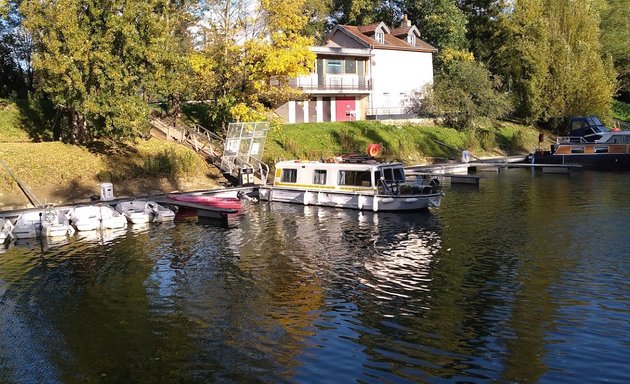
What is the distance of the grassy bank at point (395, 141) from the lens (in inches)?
1986

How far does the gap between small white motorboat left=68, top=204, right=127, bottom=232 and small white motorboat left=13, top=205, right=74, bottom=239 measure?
0.50m

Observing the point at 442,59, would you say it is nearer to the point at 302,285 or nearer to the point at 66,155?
the point at 66,155

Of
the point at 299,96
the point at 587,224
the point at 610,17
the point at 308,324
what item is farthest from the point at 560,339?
the point at 610,17

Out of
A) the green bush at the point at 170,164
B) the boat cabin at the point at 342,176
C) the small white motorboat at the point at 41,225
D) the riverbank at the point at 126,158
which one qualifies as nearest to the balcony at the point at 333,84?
the riverbank at the point at 126,158

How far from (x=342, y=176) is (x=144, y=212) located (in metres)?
11.3

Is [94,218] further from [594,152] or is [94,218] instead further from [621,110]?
[621,110]

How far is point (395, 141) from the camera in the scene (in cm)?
5706

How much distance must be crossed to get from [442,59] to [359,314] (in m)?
59.8

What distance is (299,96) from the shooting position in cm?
4647

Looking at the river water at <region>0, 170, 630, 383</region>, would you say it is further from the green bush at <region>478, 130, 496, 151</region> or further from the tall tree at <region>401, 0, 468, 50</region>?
the tall tree at <region>401, 0, 468, 50</region>

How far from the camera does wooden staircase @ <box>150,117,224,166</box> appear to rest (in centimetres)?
4422

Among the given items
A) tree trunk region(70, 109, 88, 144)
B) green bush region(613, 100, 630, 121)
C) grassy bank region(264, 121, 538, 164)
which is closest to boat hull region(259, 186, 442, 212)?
grassy bank region(264, 121, 538, 164)

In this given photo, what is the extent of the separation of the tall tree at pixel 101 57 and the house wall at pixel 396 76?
31.0 m

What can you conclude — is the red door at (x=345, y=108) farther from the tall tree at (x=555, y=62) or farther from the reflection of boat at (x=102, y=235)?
the reflection of boat at (x=102, y=235)
